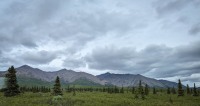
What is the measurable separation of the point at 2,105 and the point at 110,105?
2937 centimetres

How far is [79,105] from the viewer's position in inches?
2586

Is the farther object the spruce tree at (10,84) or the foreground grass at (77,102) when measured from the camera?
the spruce tree at (10,84)

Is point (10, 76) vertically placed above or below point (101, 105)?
above

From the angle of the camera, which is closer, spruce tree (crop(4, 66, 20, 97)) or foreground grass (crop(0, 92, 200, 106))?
foreground grass (crop(0, 92, 200, 106))

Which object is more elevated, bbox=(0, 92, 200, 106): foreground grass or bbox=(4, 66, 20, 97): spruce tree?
bbox=(4, 66, 20, 97): spruce tree

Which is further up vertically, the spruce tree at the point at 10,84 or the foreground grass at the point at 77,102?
the spruce tree at the point at 10,84

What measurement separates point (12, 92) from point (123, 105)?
40.3 meters

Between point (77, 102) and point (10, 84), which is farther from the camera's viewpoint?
point (10, 84)

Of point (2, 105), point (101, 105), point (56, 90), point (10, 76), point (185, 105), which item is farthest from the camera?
point (56, 90)

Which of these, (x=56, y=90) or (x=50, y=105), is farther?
(x=56, y=90)

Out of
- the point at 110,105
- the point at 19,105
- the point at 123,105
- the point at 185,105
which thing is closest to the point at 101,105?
the point at 110,105

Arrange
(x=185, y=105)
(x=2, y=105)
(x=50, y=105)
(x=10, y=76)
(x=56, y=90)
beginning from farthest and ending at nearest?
1. (x=56, y=90)
2. (x=10, y=76)
3. (x=185, y=105)
4. (x=50, y=105)
5. (x=2, y=105)

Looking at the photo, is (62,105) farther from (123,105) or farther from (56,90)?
(56,90)

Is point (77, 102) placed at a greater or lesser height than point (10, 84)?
lesser
